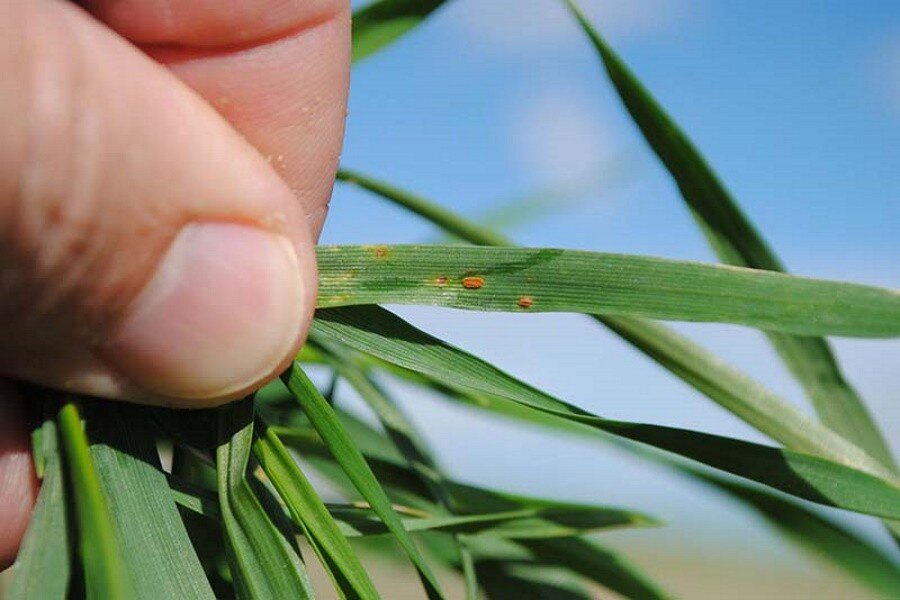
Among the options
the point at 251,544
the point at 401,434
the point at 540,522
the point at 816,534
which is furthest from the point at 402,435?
the point at 816,534

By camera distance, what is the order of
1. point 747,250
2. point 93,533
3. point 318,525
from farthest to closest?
point 747,250
point 318,525
point 93,533

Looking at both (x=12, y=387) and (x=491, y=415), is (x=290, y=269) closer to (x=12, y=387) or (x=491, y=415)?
(x=12, y=387)

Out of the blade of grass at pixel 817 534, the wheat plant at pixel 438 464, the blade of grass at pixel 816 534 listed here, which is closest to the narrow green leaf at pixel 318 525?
the wheat plant at pixel 438 464

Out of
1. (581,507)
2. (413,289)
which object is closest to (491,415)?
(581,507)

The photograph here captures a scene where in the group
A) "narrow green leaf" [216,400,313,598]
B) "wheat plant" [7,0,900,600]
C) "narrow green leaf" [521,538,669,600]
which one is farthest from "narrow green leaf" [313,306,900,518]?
"narrow green leaf" [521,538,669,600]

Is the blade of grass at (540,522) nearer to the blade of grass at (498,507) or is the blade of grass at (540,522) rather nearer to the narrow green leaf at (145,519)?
the blade of grass at (498,507)

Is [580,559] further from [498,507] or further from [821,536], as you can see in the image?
[821,536]

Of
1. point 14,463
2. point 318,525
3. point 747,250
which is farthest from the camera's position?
point 747,250
